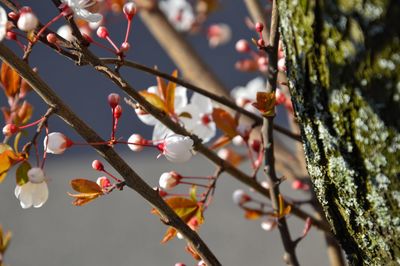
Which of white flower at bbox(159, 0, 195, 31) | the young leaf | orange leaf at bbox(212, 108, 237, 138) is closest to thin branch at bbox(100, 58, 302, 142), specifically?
orange leaf at bbox(212, 108, 237, 138)

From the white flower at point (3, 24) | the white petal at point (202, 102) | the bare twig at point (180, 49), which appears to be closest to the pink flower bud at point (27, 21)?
the white flower at point (3, 24)

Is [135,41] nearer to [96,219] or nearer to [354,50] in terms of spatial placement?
[96,219]

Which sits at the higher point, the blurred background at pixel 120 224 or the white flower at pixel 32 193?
the blurred background at pixel 120 224

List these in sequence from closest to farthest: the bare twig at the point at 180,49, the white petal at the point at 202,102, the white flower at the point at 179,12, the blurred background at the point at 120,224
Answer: the white petal at the point at 202,102 → the bare twig at the point at 180,49 → the white flower at the point at 179,12 → the blurred background at the point at 120,224

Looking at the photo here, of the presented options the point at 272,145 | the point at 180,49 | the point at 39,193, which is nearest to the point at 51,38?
the point at 39,193

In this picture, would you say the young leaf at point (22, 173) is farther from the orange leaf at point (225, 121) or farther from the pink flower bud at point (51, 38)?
the orange leaf at point (225, 121)

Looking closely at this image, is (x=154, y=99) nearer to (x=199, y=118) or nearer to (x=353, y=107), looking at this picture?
(x=199, y=118)

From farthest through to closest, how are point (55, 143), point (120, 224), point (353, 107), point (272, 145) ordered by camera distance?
point (120, 224)
point (272, 145)
point (55, 143)
point (353, 107)

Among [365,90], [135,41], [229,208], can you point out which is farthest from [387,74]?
[135,41]

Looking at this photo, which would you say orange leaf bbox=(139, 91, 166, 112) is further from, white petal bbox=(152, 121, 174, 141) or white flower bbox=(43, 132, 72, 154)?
white flower bbox=(43, 132, 72, 154)
